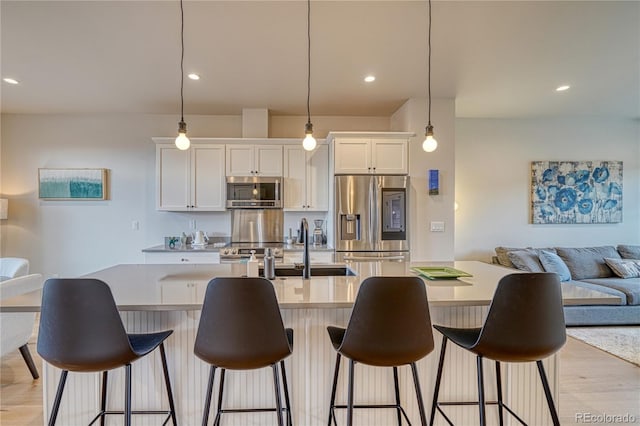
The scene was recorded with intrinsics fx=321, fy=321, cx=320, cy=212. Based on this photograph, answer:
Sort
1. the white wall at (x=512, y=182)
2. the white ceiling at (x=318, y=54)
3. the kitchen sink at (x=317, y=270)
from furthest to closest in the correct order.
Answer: the white wall at (x=512, y=182) < the kitchen sink at (x=317, y=270) < the white ceiling at (x=318, y=54)

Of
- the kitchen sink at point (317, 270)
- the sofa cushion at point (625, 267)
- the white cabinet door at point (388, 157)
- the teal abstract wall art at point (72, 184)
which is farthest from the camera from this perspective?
the teal abstract wall art at point (72, 184)

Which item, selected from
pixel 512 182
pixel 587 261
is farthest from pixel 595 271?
pixel 512 182

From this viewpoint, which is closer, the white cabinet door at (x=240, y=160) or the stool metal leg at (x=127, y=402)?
the stool metal leg at (x=127, y=402)

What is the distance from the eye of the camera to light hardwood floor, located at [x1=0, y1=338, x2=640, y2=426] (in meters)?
2.10

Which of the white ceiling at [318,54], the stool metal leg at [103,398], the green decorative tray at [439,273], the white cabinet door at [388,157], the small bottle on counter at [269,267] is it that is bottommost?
Answer: the stool metal leg at [103,398]

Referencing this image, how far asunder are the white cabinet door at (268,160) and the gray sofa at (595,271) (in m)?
3.17

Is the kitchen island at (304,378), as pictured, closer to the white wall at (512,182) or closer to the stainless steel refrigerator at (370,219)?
the stainless steel refrigerator at (370,219)

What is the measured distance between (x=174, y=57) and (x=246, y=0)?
110 centimetres

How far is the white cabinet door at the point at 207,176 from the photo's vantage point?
13.6 ft

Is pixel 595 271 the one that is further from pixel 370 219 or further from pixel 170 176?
pixel 170 176

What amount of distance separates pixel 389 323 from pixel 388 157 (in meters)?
2.83

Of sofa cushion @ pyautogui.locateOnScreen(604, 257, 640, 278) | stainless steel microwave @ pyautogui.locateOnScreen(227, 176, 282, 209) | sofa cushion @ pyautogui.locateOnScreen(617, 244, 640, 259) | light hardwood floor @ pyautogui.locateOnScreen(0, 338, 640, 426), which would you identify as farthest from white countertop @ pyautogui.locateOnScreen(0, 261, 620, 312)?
sofa cushion @ pyautogui.locateOnScreen(617, 244, 640, 259)

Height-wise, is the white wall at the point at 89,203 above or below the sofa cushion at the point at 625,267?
above

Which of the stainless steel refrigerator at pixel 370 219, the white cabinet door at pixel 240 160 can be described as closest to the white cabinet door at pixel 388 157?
the stainless steel refrigerator at pixel 370 219
